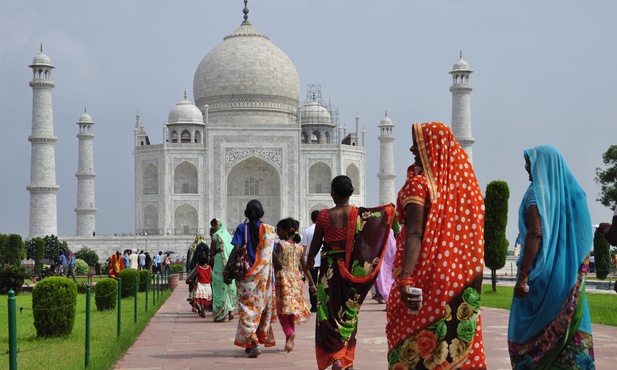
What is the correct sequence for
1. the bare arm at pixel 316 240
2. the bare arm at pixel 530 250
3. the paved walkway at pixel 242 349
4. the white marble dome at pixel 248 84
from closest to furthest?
the bare arm at pixel 530 250, the bare arm at pixel 316 240, the paved walkway at pixel 242 349, the white marble dome at pixel 248 84

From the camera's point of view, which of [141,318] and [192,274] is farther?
[192,274]

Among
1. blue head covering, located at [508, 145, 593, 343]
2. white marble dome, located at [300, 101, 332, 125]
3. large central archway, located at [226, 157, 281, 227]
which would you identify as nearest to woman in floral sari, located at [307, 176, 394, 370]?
blue head covering, located at [508, 145, 593, 343]

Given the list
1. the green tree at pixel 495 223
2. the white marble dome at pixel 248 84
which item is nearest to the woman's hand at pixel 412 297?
the green tree at pixel 495 223

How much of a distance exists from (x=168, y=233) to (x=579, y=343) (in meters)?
30.9

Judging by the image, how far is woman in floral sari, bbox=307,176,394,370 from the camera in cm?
534

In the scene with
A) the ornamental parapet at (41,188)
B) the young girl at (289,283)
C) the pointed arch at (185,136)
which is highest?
the pointed arch at (185,136)

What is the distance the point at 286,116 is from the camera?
38094 millimetres

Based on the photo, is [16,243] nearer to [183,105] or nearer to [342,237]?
[183,105]

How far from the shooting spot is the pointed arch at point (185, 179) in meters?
35.8

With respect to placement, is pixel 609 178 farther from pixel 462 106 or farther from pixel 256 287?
pixel 256 287

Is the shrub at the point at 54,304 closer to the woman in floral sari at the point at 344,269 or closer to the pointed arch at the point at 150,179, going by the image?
the woman in floral sari at the point at 344,269

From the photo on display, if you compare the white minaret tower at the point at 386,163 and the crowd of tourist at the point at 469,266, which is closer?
the crowd of tourist at the point at 469,266

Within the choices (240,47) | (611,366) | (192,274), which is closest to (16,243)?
(240,47)

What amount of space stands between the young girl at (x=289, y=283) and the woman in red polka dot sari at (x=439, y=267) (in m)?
2.75
